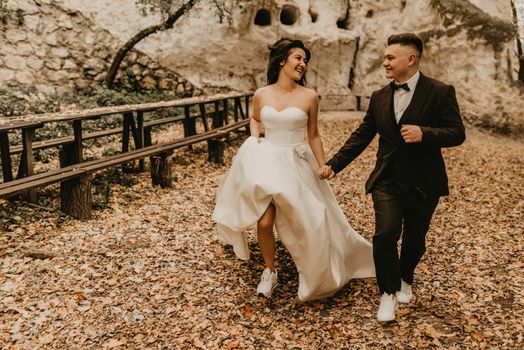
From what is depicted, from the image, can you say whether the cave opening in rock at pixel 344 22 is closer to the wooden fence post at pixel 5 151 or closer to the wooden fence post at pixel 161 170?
the wooden fence post at pixel 161 170

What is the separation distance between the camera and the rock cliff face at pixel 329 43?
1314cm

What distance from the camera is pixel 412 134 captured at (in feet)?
10.8

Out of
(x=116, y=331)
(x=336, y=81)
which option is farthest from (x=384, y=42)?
(x=116, y=331)

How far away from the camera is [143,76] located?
46.2 feet

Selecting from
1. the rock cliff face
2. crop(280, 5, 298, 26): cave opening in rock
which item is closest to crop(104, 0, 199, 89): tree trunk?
the rock cliff face

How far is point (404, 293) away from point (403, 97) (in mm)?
1672

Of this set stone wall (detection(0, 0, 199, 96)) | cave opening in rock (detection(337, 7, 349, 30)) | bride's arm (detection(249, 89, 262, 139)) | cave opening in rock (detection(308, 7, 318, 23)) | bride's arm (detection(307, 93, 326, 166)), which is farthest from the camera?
cave opening in rock (detection(337, 7, 349, 30))

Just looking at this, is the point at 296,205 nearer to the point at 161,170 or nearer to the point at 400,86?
the point at 400,86

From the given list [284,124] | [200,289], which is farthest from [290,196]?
[200,289]

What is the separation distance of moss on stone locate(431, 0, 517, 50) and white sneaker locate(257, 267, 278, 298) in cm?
1210

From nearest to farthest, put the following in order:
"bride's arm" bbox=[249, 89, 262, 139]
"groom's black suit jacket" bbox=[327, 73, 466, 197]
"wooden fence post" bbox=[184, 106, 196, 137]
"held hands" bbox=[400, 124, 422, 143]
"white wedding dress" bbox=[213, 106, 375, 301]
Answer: "held hands" bbox=[400, 124, 422, 143] → "groom's black suit jacket" bbox=[327, 73, 466, 197] → "white wedding dress" bbox=[213, 106, 375, 301] → "bride's arm" bbox=[249, 89, 262, 139] → "wooden fence post" bbox=[184, 106, 196, 137]

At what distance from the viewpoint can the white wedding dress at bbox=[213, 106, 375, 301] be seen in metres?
3.73

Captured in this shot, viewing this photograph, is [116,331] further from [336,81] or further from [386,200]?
[336,81]

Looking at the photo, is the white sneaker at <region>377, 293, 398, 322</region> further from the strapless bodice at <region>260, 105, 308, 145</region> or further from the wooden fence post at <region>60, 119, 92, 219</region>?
the wooden fence post at <region>60, 119, 92, 219</region>
